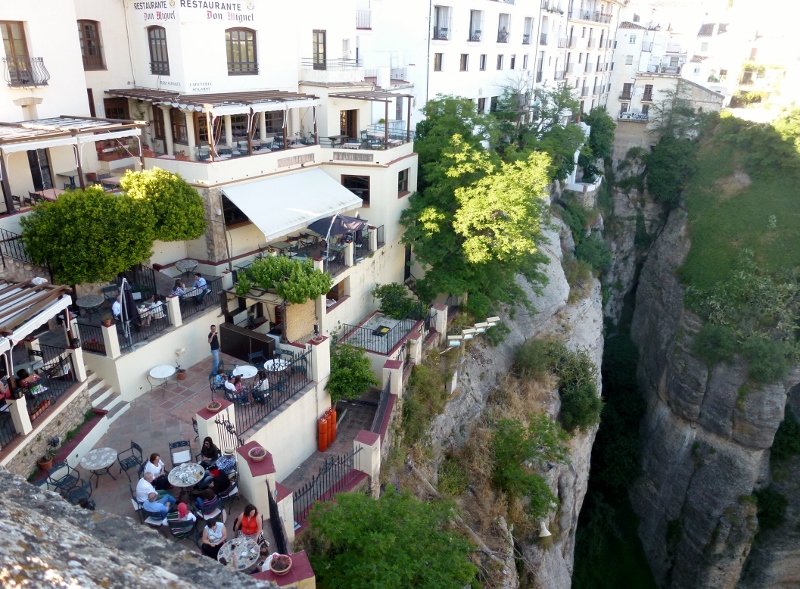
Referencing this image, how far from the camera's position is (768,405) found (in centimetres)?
3198

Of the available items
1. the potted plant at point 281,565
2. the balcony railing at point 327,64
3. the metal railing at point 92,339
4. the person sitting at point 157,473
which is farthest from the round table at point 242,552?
the balcony railing at point 327,64

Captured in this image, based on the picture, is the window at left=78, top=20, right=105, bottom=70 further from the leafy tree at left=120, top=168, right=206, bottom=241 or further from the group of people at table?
the group of people at table

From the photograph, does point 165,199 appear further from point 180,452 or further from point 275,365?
point 180,452

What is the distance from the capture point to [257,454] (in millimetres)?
11898

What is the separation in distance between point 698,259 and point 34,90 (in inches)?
1515

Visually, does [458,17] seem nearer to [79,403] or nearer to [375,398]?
[375,398]

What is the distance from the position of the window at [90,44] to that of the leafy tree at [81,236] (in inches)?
380

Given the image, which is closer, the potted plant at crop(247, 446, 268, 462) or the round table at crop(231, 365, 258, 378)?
the potted plant at crop(247, 446, 268, 462)

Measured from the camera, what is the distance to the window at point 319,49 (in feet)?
88.3

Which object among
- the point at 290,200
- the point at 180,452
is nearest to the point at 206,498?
the point at 180,452

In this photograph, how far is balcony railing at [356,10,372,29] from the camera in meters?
31.1

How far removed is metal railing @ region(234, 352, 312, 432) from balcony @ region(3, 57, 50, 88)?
517 inches

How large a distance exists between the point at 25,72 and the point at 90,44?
3997 mm

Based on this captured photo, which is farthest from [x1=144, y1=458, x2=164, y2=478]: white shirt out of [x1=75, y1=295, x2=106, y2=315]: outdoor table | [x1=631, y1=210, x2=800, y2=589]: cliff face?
[x1=631, y1=210, x2=800, y2=589]: cliff face
